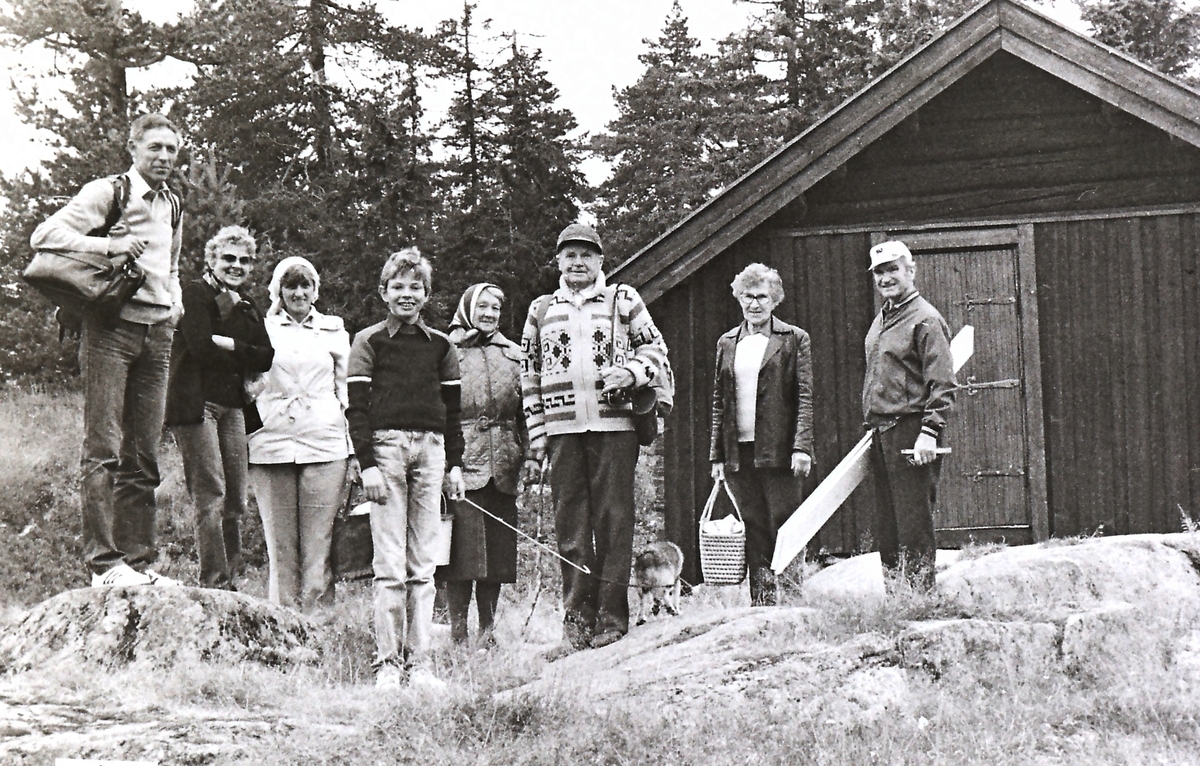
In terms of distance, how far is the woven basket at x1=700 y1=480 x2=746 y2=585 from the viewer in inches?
235

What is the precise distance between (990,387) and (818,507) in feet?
9.65

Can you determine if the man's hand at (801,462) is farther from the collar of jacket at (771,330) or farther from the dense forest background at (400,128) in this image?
the dense forest background at (400,128)

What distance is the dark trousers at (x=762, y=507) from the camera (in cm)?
620

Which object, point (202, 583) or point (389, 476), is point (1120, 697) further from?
point (202, 583)

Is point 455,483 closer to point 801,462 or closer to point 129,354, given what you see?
point 129,354

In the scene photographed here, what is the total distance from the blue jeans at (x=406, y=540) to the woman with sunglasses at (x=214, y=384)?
4.02 ft

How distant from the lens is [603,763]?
4.10 metres

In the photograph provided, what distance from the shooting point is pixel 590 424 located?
5523 millimetres

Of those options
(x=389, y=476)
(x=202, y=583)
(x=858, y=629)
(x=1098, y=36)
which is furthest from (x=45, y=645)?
(x=1098, y=36)

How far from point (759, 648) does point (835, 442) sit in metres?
3.63

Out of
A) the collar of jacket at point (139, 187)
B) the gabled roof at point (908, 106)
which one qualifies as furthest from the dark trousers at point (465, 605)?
the gabled roof at point (908, 106)

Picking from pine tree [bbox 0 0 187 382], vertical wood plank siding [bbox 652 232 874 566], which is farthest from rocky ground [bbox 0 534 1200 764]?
pine tree [bbox 0 0 187 382]

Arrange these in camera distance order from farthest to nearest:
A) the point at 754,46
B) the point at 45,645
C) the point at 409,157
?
the point at 754,46 < the point at 409,157 < the point at 45,645

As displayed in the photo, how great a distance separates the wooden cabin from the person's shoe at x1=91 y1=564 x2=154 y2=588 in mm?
4197
